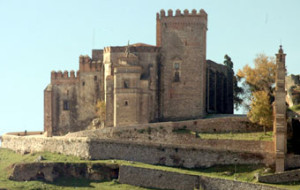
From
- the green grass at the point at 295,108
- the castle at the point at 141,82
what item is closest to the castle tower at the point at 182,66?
the castle at the point at 141,82

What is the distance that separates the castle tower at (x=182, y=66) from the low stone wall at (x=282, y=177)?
51.2ft

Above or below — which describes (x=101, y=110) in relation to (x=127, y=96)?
below

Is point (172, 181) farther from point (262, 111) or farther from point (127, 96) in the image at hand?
point (127, 96)

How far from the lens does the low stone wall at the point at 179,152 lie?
70125 mm

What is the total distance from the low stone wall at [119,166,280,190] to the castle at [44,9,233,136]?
9255mm

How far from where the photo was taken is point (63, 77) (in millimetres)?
85562

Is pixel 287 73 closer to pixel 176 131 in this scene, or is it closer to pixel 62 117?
pixel 176 131

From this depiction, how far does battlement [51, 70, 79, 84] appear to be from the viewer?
85312 millimetres

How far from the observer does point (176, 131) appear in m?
75.5

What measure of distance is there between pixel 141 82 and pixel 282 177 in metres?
18.0

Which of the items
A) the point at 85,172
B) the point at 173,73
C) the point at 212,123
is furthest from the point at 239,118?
the point at 85,172

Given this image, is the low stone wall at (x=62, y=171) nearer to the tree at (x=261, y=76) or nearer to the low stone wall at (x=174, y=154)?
the low stone wall at (x=174, y=154)

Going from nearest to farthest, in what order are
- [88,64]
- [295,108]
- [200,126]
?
[200,126]
[295,108]
[88,64]

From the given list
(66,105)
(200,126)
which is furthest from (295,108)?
(66,105)
